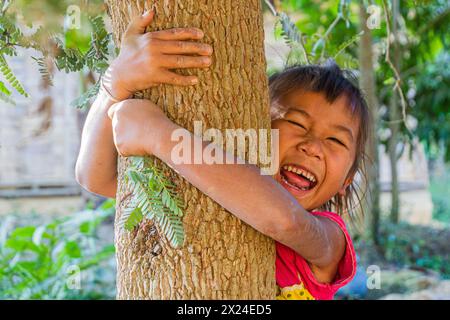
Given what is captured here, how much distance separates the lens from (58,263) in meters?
4.14

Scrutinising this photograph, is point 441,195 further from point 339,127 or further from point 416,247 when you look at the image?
point 339,127

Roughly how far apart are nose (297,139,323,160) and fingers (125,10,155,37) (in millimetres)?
572

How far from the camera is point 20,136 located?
10328 millimetres

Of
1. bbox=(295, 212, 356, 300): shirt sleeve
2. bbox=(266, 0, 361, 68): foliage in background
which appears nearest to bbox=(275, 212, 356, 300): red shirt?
bbox=(295, 212, 356, 300): shirt sleeve

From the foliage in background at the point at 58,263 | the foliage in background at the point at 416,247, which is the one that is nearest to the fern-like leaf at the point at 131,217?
the foliage in background at the point at 58,263

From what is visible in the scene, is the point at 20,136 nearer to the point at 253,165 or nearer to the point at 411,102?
the point at 411,102

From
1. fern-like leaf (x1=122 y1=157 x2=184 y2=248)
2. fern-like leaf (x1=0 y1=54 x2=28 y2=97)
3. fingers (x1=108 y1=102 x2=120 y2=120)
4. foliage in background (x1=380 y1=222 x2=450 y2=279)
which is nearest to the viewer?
fern-like leaf (x1=122 y1=157 x2=184 y2=248)

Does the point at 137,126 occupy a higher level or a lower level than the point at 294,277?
higher

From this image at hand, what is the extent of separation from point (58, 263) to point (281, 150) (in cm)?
279

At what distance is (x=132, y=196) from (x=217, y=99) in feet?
0.91

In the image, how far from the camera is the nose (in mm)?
1725

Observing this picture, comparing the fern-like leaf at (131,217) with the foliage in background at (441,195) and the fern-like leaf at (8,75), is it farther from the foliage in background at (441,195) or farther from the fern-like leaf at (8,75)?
the foliage in background at (441,195)

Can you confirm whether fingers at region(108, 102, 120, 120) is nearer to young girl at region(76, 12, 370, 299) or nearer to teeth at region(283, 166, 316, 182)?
young girl at region(76, 12, 370, 299)

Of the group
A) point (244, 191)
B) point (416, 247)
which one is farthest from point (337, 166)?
point (416, 247)
